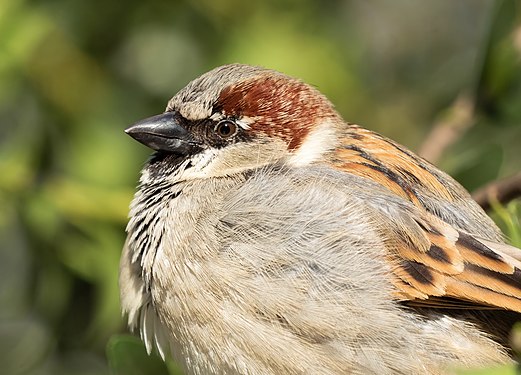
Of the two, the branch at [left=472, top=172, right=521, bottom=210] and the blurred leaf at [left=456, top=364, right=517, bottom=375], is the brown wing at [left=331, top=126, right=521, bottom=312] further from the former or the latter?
the blurred leaf at [left=456, top=364, right=517, bottom=375]

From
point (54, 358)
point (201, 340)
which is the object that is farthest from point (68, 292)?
point (201, 340)

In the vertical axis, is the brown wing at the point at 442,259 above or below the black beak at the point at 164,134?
above

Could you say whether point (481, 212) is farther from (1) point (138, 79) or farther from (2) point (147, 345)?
(1) point (138, 79)

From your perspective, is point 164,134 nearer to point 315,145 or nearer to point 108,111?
point 315,145

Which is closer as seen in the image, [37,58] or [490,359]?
[490,359]

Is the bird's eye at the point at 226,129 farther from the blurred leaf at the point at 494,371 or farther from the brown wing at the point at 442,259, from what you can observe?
the blurred leaf at the point at 494,371

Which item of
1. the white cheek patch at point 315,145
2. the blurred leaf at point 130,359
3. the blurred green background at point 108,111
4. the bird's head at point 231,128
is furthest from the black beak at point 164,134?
the blurred leaf at point 130,359

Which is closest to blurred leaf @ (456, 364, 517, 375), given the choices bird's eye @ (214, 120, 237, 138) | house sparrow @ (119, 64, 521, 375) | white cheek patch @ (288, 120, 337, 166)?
house sparrow @ (119, 64, 521, 375)
